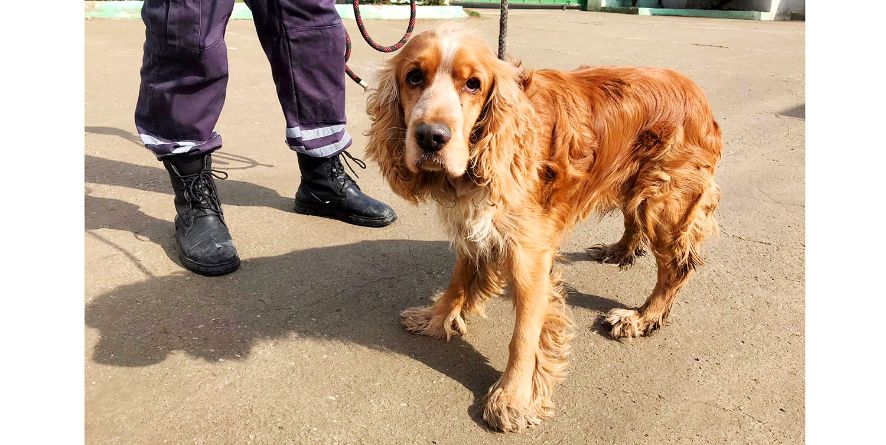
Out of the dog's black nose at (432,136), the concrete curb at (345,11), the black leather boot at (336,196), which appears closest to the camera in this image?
the dog's black nose at (432,136)

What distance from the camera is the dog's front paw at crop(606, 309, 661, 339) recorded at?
262 cm

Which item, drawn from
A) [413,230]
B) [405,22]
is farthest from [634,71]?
[405,22]

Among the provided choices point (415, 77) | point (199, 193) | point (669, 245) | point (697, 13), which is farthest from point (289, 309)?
point (697, 13)

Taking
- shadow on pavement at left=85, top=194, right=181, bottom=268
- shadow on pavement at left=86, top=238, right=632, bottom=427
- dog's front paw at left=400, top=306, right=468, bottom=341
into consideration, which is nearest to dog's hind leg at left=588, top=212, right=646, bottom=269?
shadow on pavement at left=86, top=238, right=632, bottom=427

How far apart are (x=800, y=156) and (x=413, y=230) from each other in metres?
3.37

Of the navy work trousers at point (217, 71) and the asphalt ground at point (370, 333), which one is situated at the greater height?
the navy work trousers at point (217, 71)

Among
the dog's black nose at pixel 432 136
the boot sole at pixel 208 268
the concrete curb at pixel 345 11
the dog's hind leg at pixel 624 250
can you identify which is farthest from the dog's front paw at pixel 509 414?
the concrete curb at pixel 345 11

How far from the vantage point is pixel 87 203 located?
3.49 metres

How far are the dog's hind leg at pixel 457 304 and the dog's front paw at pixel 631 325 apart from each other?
537 millimetres

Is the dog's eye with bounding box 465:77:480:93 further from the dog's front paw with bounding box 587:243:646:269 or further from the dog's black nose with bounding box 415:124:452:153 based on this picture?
the dog's front paw with bounding box 587:243:646:269

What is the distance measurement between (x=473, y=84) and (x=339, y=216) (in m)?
1.75

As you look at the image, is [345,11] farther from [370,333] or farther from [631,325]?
[631,325]

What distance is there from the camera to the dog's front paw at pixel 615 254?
3.23m

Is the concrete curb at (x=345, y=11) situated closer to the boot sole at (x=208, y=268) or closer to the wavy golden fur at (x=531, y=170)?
the boot sole at (x=208, y=268)
